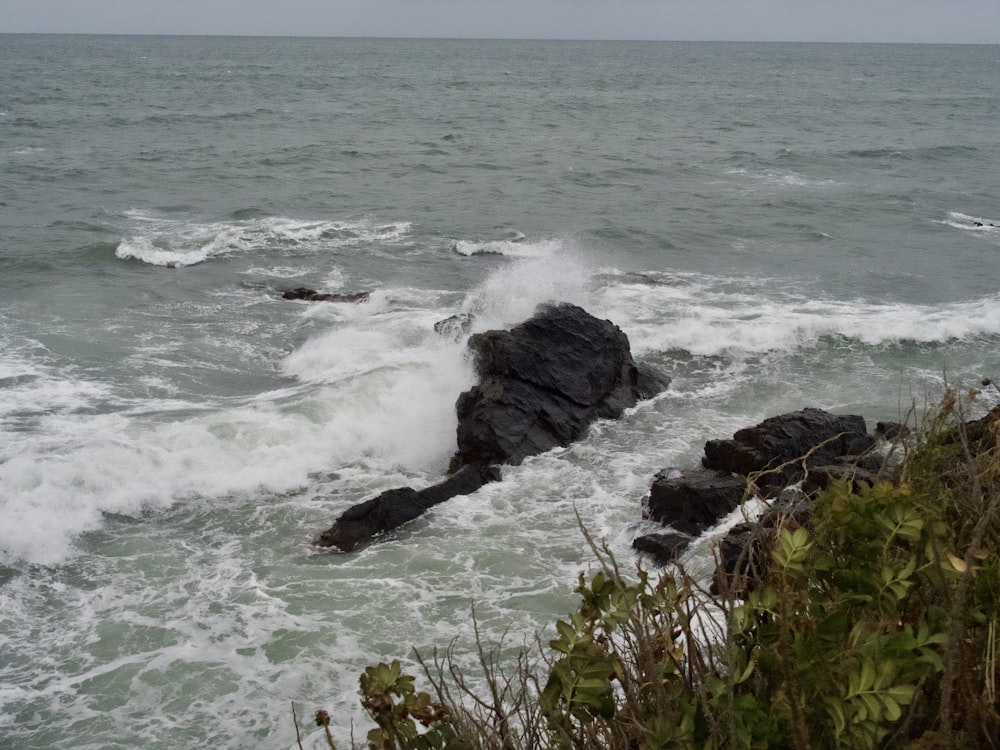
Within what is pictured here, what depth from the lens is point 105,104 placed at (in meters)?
51.0

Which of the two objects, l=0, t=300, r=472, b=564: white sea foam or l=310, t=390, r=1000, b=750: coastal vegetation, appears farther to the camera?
l=0, t=300, r=472, b=564: white sea foam

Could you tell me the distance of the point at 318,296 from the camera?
18297mm

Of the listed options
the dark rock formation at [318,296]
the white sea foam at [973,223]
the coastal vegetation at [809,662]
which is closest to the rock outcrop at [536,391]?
the dark rock formation at [318,296]

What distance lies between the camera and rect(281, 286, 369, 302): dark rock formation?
18062mm

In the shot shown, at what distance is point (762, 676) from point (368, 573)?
689cm

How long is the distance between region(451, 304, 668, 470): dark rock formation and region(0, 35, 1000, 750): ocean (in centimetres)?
33

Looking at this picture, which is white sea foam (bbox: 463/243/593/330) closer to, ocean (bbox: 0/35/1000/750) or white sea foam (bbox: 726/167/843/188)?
ocean (bbox: 0/35/1000/750)

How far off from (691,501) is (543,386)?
3296 mm

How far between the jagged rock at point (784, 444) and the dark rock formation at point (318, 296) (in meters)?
9.24

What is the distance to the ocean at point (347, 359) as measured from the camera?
802 cm

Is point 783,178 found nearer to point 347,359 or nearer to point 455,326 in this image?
point 455,326

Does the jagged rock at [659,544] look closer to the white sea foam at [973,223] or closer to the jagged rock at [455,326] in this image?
the jagged rock at [455,326]

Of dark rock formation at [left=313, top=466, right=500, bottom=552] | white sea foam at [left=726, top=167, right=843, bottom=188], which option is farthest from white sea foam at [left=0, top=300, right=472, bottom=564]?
white sea foam at [left=726, top=167, right=843, bottom=188]

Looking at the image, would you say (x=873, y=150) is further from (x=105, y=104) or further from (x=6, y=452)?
(x=105, y=104)
